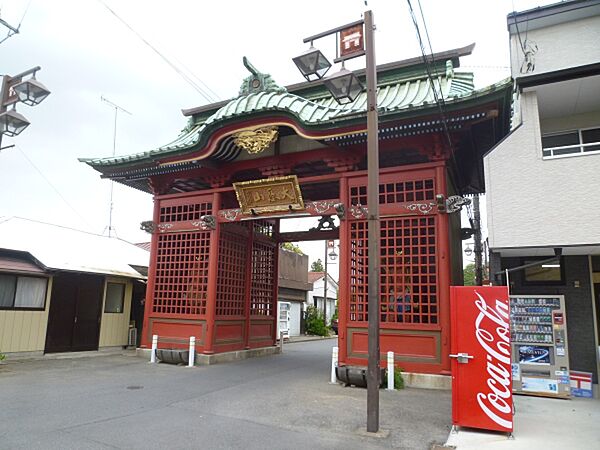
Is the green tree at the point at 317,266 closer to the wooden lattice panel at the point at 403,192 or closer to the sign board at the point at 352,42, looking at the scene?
the wooden lattice panel at the point at 403,192

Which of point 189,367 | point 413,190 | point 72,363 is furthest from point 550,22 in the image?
point 72,363

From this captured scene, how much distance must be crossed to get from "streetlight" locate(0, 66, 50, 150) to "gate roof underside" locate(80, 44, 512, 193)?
14.1 ft

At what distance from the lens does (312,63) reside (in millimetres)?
6746

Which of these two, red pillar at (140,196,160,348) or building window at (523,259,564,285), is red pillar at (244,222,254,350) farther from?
building window at (523,259,564,285)

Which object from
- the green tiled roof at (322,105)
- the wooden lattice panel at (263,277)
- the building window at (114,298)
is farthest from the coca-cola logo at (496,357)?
the building window at (114,298)

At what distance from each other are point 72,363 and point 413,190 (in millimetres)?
9792

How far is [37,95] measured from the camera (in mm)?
7652

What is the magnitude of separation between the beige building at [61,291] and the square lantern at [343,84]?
996 centimetres

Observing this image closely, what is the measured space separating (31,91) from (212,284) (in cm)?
650

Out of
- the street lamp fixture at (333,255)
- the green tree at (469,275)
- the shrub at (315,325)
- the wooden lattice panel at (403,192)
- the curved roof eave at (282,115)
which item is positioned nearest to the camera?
the curved roof eave at (282,115)

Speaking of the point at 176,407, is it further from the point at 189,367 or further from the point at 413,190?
the point at 413,190

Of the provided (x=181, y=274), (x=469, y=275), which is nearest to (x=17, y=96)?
(x=181, y=274)

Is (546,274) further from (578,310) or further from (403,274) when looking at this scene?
(403,274)

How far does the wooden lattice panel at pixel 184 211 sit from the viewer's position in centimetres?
1295
